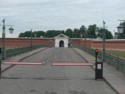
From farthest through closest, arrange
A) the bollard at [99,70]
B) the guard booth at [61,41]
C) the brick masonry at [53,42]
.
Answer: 1. the guard booth at [61,41]
2. the brick masonry at [53,42]
3. the bollard at [99,70]

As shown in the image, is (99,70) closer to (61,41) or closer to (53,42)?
(53,42)

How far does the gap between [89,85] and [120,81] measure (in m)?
2.29

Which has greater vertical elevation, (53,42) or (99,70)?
(99,70)

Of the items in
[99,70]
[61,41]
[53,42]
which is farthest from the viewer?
[61,41]

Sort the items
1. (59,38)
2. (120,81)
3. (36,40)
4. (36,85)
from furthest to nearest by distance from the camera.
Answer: (59,38), (36,40), (120,81), (36,85)

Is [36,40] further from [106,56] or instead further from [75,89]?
[75,89]

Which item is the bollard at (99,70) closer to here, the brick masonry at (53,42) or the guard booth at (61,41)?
the brick masonry at (53,42)

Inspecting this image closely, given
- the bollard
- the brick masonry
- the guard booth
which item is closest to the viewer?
the bollard

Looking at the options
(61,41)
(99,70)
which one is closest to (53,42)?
(61,41)

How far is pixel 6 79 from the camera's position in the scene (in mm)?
27312

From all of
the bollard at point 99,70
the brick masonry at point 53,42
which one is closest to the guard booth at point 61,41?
the brick masonry at point 53,42

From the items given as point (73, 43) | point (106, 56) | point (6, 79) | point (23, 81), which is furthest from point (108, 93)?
point (73, 43)

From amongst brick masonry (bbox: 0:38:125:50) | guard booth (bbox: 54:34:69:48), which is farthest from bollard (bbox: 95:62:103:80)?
guard booth (bbox: 54:34:69:48)

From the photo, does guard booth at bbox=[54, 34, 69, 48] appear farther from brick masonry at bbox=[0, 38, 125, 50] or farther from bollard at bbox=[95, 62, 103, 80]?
bollard at bbox=[95, 62, 103, 80]
